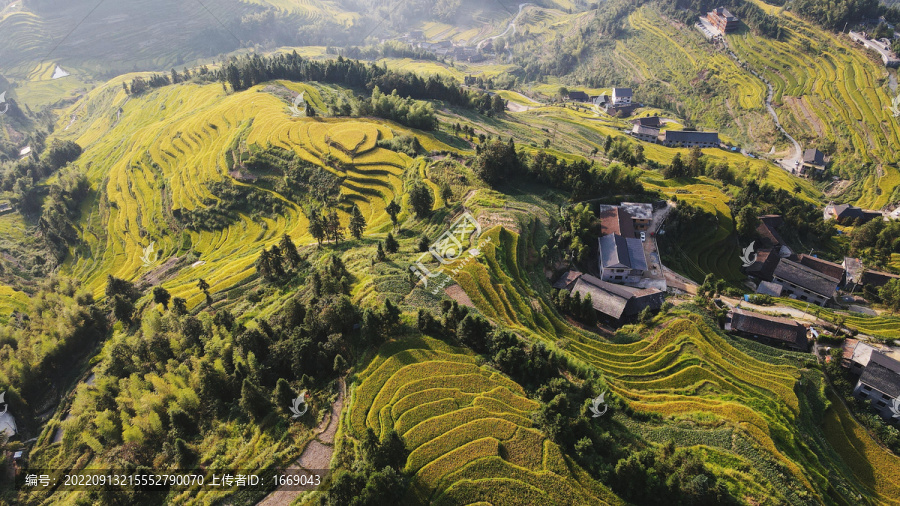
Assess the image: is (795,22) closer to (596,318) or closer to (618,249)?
(618,249)

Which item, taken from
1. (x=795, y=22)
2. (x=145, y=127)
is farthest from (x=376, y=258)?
(x=795, y=22)

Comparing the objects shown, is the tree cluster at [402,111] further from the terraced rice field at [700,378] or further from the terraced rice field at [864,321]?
the terraced rice field at [864,321]

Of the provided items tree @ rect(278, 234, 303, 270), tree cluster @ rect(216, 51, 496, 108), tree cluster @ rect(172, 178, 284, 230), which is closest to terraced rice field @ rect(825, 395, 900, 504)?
tree @ rect(278, 234, 303, 270)

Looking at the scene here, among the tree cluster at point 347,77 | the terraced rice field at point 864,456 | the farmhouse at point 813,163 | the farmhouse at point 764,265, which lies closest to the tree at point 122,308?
the terraced rice field at point 864,456

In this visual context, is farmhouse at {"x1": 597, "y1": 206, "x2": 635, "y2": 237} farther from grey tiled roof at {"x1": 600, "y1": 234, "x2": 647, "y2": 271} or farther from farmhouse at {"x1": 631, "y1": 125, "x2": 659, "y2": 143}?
farmhouse at {"x1": 631, "y1": 125, "x2": 659, "y2": 143}

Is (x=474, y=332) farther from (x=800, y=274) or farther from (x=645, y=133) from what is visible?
(x=645, y=133)
